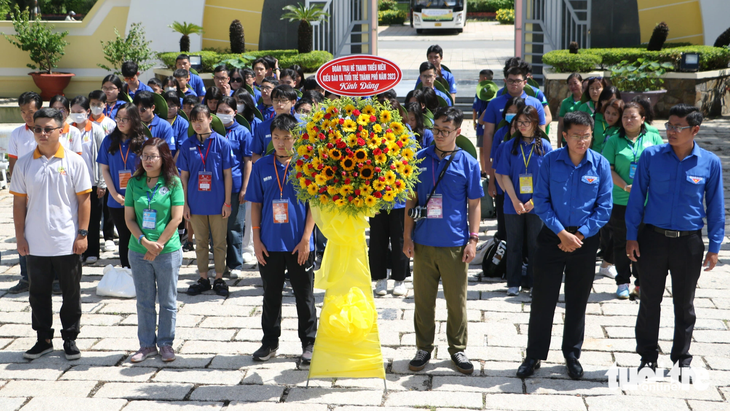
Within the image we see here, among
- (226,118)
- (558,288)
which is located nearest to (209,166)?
(226,118)

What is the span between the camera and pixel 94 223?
7.79 m

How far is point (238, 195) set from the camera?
24.0 ft

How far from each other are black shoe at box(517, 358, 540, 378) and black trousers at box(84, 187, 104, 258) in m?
5.12

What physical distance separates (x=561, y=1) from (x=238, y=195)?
14141mm

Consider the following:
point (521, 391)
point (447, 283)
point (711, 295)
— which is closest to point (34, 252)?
point (447, 283)

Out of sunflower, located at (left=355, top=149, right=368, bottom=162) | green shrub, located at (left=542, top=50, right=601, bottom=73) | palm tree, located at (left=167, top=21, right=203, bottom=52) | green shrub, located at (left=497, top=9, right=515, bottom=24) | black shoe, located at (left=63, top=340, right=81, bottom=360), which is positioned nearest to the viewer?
sunflower, located at (left=355, top=149, right=368, bottom=162)

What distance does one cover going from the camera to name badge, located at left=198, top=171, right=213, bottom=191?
685 cm

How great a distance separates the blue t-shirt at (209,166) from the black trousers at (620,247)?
382 cm

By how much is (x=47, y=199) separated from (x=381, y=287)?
10.4 feet

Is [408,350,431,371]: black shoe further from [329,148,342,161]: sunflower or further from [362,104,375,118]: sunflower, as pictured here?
[362,104,375,118]: sunflower

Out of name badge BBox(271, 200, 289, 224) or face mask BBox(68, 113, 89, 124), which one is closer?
name badge BBox(271, 200, 289, 224)

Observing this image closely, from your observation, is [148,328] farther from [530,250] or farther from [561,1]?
[561,1]

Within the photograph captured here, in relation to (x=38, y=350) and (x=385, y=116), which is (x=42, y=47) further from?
(x=385, y=116)

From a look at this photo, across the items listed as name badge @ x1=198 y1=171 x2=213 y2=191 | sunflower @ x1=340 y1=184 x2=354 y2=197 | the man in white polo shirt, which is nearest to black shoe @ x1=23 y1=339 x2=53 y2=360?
the man in white polo shirt
